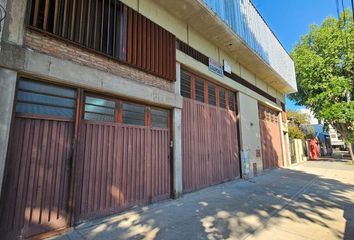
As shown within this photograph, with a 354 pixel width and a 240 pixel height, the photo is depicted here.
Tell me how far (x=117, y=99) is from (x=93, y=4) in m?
2.33

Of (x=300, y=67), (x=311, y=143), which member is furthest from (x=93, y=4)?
(x=311, y=143)

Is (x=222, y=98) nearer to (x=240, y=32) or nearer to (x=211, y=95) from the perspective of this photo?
(x=211, y=95)

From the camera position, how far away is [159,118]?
643 cm

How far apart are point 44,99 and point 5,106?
0.72m

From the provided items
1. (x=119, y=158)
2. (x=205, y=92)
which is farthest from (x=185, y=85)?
(x=119, y=158)

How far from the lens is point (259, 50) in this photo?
11.1 m

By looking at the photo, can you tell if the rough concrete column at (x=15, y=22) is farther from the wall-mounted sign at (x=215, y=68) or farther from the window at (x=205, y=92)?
the wall-mounted sign at (x=215, y=68)

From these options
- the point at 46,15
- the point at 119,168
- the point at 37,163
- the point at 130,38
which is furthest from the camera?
the point at 130,38

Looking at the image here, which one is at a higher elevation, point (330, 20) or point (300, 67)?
point (330, 20)

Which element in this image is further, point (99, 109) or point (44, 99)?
point (99, 109)

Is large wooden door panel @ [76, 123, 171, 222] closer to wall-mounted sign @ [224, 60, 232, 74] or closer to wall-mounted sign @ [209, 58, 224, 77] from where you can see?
wall-mounted sign @ [209, 58, 224, 77]

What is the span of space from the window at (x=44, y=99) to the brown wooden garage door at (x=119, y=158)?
39 centimetres

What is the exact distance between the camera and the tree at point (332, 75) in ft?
54.6

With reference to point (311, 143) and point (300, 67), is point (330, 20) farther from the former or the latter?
point (311, 143)
